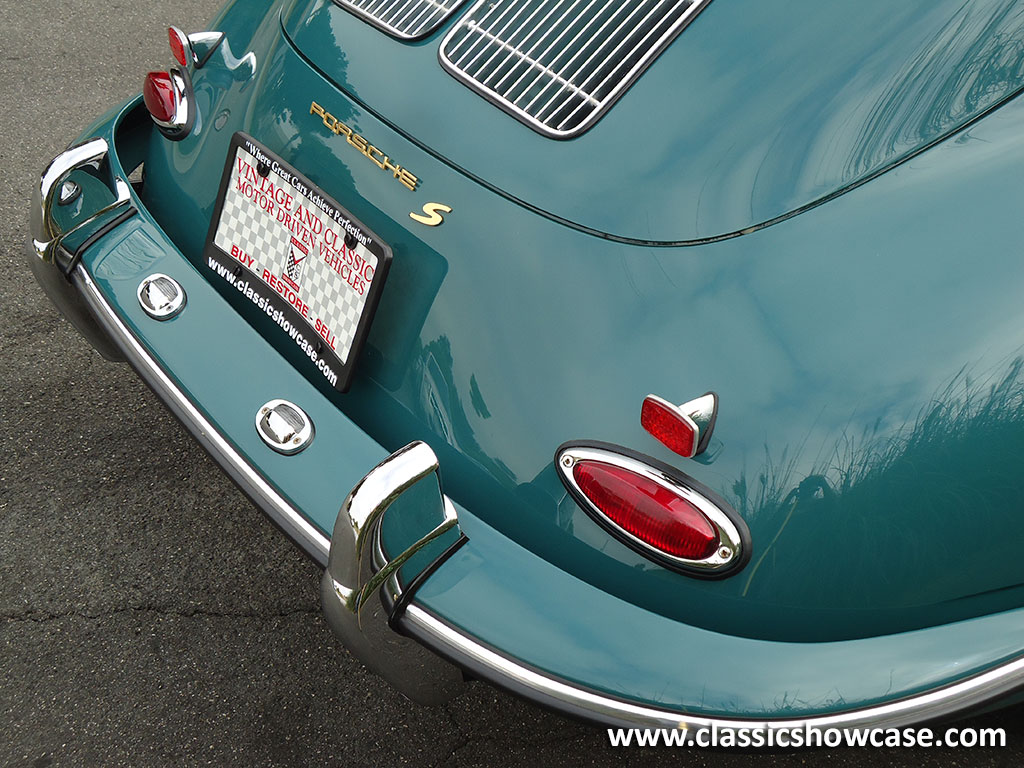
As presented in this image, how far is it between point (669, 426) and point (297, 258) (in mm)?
859

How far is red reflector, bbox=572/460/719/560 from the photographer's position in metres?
1.54

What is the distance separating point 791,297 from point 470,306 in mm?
571

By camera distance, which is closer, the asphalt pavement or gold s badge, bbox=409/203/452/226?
gold s badge, bbox=409/203/452/226

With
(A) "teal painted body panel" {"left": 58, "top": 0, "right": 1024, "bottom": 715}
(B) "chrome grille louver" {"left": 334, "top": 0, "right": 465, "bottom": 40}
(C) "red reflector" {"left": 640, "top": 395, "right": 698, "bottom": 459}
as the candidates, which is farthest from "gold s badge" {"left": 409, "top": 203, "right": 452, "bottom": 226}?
(C) "red reflector" {"left": 640, "top": 395, "right": 698, "bottom": 459}

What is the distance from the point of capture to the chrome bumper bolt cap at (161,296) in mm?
1985

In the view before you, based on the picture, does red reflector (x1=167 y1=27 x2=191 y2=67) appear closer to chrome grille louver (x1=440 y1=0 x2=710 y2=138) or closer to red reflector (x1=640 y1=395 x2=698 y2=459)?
chrome grille louver (x1=440 y1=0 x2=710 y2=138)

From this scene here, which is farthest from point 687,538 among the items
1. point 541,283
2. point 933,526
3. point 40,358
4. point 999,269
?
point 40,358

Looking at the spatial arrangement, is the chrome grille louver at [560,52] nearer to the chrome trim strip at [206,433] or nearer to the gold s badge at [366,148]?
the gold s badge at [366,148]

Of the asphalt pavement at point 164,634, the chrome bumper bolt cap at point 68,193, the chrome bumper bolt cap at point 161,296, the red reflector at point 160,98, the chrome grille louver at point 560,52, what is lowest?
the asphalt pavement at point 164,634

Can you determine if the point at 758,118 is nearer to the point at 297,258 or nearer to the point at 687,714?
the point at 297,258

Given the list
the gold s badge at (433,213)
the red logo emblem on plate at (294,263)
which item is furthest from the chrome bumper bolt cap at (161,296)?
the gold s badge at (433,213)

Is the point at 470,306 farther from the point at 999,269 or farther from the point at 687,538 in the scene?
the point at 999,269

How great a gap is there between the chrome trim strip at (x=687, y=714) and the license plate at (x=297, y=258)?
0.63 metres

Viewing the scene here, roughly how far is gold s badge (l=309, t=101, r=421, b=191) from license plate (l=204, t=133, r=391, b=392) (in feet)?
0.38
